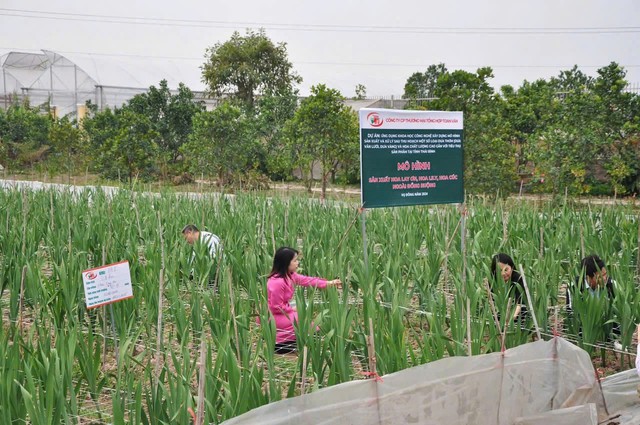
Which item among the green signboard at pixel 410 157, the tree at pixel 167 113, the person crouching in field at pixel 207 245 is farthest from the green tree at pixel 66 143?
the green signboard at pixel 410 157

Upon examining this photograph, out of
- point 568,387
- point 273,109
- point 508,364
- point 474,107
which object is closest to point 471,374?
point 508,364

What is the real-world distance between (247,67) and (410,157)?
19.1 m

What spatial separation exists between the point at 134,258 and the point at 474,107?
8.39 metres

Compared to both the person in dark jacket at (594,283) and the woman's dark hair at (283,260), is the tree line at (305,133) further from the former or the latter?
the woman's dark hair at (283,260)

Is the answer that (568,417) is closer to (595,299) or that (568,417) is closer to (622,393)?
(622,393)

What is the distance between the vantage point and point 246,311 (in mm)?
3467

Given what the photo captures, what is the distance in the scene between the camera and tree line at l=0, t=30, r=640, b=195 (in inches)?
411

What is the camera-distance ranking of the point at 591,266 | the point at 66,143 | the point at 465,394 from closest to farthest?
the point at 465,394
the point at 591,266
the point at 66,143

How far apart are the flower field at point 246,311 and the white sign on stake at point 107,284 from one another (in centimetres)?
11

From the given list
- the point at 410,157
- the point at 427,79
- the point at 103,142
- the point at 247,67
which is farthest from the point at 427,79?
the point at 410,157

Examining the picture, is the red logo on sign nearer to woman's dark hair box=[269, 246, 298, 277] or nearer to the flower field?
the flower field

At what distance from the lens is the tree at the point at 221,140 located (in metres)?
14.5

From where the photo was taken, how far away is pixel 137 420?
217cm

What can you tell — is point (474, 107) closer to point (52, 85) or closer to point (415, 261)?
point (415, 261)
